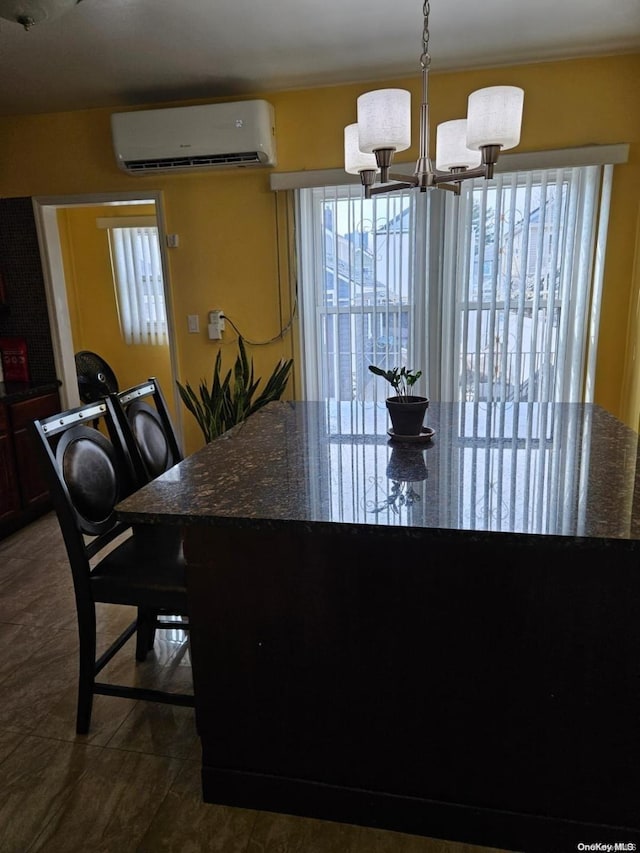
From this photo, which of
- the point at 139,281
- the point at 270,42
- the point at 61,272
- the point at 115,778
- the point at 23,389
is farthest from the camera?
the point at 139,281

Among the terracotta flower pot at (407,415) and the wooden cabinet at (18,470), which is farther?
the wooden cabinet at (18,470)

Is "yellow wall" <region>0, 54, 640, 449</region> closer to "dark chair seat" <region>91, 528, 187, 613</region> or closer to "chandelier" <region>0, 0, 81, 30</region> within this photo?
"chandelier" <region>0, 0, 81, 30</region>

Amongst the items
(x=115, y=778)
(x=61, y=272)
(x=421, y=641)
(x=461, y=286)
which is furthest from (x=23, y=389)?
(x=421, y=641)

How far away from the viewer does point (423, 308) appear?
334cm

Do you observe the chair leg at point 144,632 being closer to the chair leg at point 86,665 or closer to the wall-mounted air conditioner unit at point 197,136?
the chair leg at point 86,665

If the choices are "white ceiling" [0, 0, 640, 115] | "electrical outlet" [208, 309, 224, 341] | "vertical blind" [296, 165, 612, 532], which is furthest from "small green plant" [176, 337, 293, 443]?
"white ceiling" [0, 0, 640, 115]

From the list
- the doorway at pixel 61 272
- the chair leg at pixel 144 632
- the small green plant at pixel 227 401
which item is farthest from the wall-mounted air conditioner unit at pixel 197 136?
the chair leg at pixel 144 632

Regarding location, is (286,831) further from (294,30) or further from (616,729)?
(294,30)

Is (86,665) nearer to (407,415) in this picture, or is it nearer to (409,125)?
(407,415)

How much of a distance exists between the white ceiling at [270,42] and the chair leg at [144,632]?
2428 millimetres

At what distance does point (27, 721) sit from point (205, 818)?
2.57 feet

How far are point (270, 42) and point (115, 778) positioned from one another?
10.0 feet

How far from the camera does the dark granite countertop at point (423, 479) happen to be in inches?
45.5

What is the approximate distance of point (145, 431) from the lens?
7.18 feet
